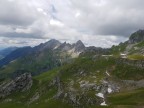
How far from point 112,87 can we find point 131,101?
35.8 metres

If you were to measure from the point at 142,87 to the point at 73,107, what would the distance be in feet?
162

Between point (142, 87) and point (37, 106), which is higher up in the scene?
point (142, 87)

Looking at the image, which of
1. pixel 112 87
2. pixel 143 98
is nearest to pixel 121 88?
pixel 112 87

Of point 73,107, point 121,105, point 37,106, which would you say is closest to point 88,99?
point 73,107

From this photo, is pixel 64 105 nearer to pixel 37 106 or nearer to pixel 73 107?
pixel 73 107

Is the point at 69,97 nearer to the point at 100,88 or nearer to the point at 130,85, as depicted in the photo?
the point at 100,88

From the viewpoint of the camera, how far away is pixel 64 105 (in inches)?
6836

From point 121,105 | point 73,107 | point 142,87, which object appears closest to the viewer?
point 121,105

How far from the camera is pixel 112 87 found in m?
193

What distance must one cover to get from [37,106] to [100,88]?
4443 cm

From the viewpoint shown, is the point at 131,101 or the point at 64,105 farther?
the point at 64,105

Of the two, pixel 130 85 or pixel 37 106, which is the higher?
pixel 130 85

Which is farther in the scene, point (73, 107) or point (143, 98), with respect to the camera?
point (73, 107)

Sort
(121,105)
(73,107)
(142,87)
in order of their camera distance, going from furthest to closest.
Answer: (142,87) < (73,107) < (121,105)
